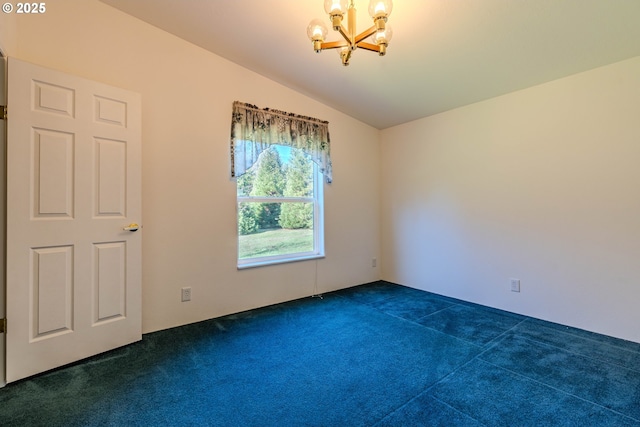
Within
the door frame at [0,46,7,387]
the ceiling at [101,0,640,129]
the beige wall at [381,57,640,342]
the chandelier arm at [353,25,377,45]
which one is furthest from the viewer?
the beige wall at [381,57,640,342]

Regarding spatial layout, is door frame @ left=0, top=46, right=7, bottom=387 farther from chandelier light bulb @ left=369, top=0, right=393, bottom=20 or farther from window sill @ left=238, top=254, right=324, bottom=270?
chandelier light bulb @ left=369, top=0, right=393, bottom=20

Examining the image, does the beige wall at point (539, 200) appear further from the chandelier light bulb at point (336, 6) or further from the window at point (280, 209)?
the chandelier light bulb at point (336, 6)

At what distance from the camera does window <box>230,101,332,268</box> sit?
3.10 metres

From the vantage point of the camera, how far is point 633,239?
2.33 meters

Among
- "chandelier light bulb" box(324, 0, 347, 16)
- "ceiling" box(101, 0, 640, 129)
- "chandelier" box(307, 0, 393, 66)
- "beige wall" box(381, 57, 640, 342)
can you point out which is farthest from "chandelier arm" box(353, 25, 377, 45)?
"beige wall" box(381, 57, 640, 342)

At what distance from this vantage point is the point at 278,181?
11.2 ft

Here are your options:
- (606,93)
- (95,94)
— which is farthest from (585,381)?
(95,94)

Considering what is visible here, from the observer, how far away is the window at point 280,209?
3.19 metres

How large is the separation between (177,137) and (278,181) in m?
Answer: 1.15

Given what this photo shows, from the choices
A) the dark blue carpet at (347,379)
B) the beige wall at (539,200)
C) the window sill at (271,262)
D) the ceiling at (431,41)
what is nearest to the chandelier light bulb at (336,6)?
the ceiling at (431,41)

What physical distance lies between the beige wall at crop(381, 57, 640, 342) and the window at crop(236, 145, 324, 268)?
52.2 inches

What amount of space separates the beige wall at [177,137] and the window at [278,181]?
4.9 inches

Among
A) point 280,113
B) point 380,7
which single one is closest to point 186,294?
point 280,113

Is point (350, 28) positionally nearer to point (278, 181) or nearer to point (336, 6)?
point (336, 6)
